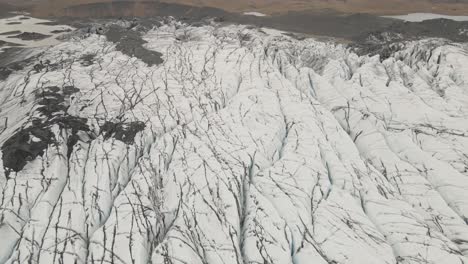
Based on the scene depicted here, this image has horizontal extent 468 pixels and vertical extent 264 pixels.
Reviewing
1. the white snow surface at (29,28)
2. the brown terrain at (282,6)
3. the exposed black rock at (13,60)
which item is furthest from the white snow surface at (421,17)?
the exposed black rock at (13,60)

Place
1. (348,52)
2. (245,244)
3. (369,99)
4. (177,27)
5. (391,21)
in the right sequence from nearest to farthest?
(245,244) < (369,99) < (348,52) < (177,27) < (391,21)

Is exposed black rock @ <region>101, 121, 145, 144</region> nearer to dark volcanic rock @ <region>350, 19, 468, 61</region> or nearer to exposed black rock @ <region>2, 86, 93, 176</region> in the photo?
exposed black rock @ <region>2, 86, 93, 176</region>

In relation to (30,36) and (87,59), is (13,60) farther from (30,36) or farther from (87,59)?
(30,36)

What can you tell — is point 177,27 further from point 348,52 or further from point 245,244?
point 245,244

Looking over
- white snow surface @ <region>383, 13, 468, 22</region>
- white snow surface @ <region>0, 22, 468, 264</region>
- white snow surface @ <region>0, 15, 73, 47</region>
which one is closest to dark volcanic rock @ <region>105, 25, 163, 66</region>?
white snow surface @ <region>0, 22, 468, 264</region>

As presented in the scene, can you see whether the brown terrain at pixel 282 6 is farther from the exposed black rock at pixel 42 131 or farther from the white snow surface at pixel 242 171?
the exposed black rock at pixel 42 131

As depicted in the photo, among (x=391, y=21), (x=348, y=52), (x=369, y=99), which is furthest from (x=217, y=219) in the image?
(x=391, y=21)
